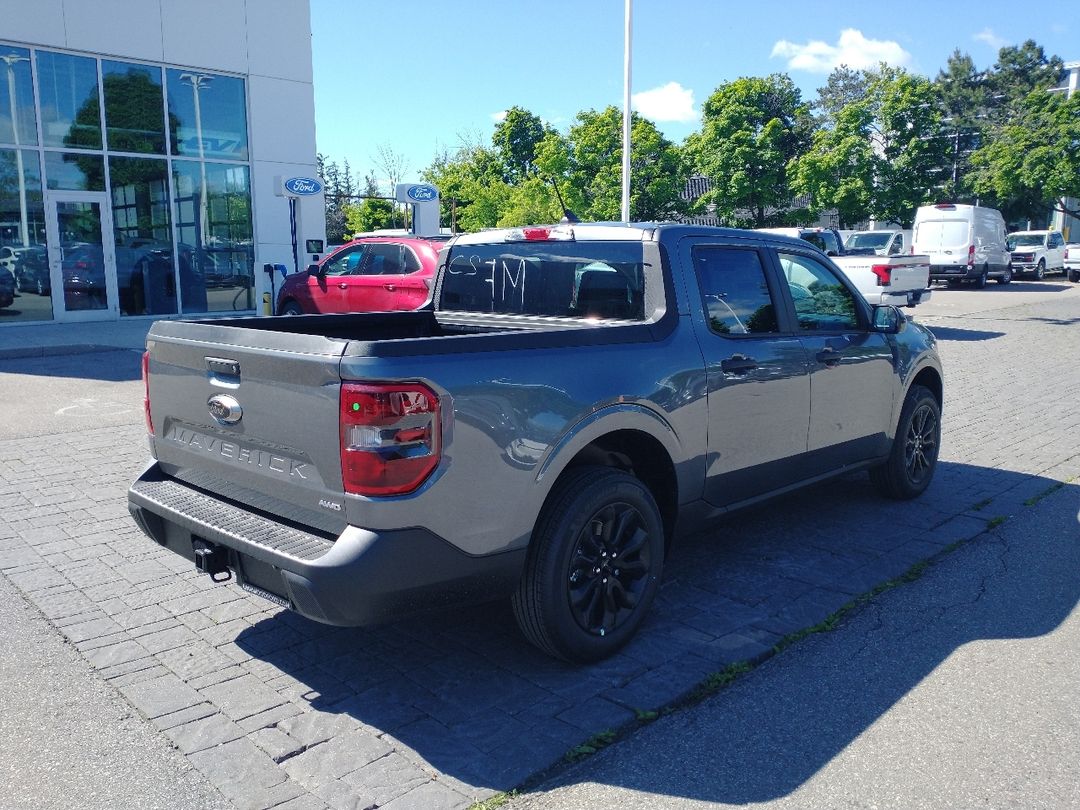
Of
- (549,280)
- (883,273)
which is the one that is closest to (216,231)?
(883,273)

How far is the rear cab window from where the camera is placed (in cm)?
434

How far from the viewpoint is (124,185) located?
61.5 ft

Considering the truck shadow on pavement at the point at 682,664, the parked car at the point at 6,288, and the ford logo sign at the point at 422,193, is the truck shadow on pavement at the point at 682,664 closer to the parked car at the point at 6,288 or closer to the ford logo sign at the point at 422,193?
the parked car at the point at 6,288

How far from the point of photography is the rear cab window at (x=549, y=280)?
434 centimetres

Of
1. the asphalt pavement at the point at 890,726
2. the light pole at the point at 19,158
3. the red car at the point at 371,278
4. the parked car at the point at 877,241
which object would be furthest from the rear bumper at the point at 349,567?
the parked car at the point at 877,241

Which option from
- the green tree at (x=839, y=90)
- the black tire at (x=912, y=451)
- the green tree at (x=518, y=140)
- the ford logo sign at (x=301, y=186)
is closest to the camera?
the black tire at (x=912, y=451)

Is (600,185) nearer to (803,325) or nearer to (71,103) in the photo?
(71,103)

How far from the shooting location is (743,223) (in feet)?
126

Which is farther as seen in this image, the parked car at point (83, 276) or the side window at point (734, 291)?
the parked car at point (83, 276)

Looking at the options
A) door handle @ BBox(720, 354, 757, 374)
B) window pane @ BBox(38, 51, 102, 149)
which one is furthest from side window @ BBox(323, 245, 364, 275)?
door handle @ BBox(720, 354, 757, 374)

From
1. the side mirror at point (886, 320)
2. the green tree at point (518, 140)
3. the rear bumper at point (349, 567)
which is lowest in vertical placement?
the rear bumper at point (349, 567)

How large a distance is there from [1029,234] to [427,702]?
39718 millimetres

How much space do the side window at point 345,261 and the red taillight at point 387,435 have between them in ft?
38.5

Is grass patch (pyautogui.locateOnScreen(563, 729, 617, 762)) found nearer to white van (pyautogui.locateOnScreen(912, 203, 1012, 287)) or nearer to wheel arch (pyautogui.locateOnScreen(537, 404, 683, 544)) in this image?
wheel arch (pyautogui.locateOnScreen(537, 404, 683, 544))
